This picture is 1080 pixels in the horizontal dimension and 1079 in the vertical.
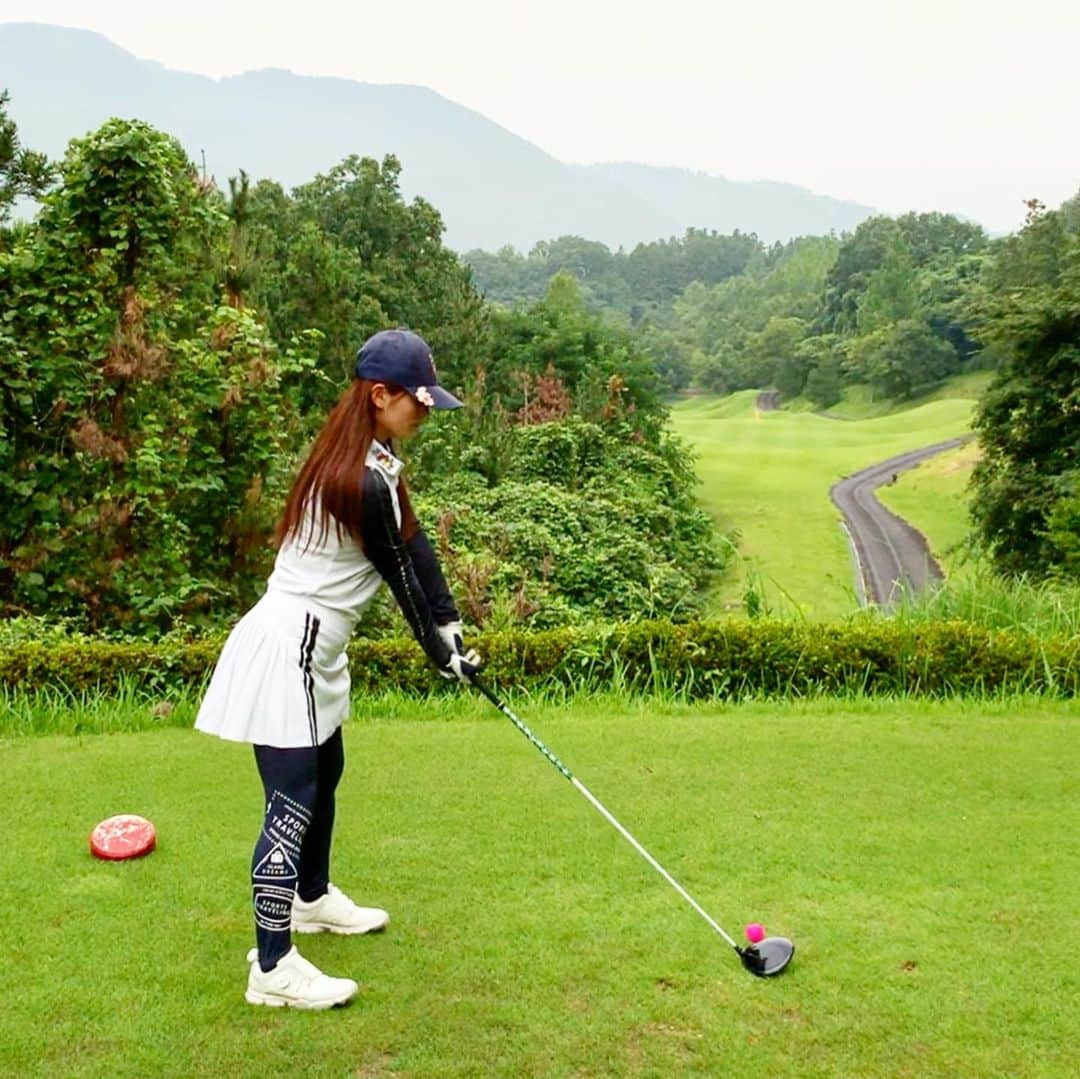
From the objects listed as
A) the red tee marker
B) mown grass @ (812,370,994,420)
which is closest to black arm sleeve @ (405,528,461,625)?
the red tee marker

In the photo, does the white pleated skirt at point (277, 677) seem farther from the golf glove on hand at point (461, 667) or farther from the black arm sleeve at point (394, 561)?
the golf glove on hand at point (461, 667)

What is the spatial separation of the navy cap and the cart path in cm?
1765

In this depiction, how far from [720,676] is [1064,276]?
1418 cm

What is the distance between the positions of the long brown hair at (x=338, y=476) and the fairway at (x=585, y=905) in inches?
49.9

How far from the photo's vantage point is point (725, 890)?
371cm

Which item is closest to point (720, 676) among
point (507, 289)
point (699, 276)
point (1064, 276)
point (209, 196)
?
point (209, 196)

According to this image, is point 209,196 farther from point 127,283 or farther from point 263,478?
point 263,478

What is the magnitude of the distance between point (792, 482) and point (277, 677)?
3636cm

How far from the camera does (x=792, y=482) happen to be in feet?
125

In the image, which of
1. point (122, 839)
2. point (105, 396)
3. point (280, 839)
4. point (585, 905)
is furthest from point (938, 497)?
point (280, 839)

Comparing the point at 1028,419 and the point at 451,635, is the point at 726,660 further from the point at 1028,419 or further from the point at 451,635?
the point at 1028,419

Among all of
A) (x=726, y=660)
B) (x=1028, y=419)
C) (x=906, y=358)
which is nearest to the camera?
(x=726, y=660)

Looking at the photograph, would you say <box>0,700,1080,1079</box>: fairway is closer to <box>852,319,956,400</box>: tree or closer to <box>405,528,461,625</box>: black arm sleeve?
<box>405,528,461,625</box>: black arm sleeve

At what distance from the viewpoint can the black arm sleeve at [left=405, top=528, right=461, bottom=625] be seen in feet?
10.2
